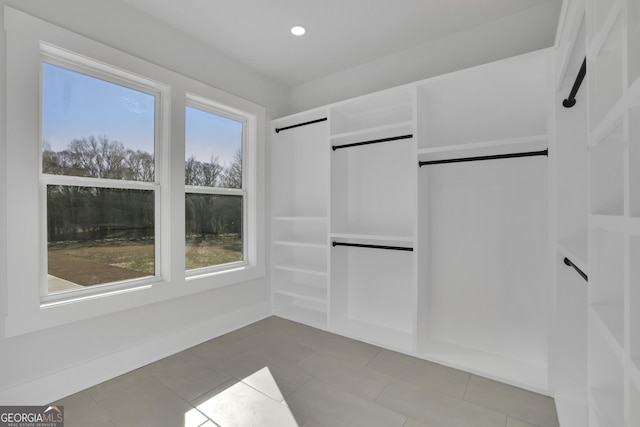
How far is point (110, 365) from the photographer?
2.13 metres

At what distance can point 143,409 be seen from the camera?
5.85ft

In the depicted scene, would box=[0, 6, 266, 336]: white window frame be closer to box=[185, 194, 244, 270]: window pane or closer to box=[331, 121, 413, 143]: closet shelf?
box=[185, 194, 244, 270]: window pane

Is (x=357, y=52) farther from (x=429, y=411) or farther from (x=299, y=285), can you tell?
(x=429, y=411)

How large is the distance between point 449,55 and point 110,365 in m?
3.70

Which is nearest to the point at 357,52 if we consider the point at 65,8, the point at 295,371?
the point at 65,8

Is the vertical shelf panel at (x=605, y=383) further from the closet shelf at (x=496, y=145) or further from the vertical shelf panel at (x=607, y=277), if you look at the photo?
→ the closet shelf at (x=496, y=145)

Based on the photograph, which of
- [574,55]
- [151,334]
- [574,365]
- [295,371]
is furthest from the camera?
[151,334]

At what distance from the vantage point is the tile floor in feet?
5.62

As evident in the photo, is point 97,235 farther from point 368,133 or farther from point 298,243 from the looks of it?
point 368,133

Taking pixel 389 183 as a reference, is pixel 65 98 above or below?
above

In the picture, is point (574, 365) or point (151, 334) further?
point (151, 334)

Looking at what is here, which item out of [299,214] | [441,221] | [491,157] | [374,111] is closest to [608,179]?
[491,157]

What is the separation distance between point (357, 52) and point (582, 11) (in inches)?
75.8

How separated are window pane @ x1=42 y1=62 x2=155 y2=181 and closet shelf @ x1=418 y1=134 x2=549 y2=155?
232cm
